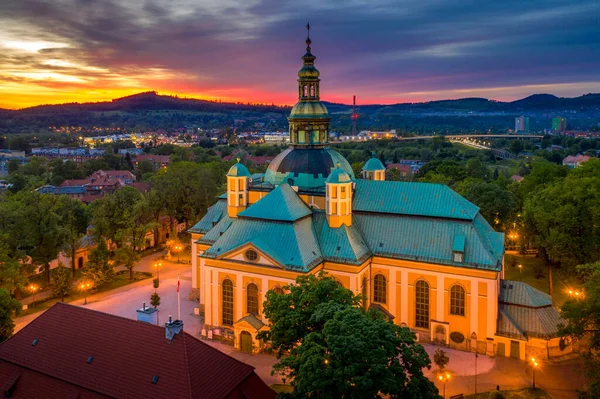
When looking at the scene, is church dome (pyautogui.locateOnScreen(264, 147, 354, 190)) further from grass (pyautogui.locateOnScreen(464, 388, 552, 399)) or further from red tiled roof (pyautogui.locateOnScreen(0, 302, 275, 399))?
red tiled roof (pyautogui.locateOnScreen(0, 302, 275, 399))

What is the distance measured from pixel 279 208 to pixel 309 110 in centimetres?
1197

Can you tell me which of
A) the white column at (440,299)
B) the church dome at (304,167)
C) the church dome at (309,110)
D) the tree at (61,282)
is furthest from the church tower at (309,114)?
the tree at (61,282)

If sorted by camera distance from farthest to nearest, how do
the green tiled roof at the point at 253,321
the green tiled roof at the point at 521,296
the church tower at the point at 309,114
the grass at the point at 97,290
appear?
the grass at the point at 97,290 → the church tower at the point at 309,114 → the green tiled roof at the point at 521,296 → the green tiled roof at the point at 253,321

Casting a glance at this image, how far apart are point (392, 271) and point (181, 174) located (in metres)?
49.3

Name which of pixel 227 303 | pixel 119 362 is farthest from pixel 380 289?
pixel 119 362

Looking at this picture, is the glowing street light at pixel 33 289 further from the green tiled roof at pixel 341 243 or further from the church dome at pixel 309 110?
the church dome at pixel 309 110

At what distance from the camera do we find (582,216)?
48.2 metres

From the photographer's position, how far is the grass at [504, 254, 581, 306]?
4897cm

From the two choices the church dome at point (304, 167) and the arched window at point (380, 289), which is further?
the church dome at point (304, 167)

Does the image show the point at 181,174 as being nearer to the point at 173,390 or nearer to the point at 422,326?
the point at 422,326

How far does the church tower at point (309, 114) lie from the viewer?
4703 centimetres

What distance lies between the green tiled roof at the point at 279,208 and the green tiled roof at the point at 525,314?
17903 millimetres

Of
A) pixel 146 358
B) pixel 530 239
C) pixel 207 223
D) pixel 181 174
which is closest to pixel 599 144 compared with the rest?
pixel 530 239

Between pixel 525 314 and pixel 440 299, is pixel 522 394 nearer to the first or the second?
pixel 525 314
